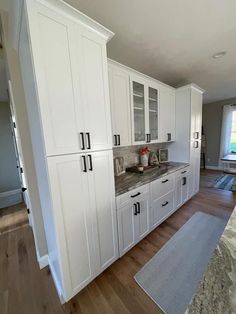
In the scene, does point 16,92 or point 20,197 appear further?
point 20,197

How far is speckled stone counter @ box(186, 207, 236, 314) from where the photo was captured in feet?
1.51

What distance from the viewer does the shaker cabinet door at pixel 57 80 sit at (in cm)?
102

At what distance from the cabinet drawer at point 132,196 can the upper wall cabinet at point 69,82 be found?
2.22 ft

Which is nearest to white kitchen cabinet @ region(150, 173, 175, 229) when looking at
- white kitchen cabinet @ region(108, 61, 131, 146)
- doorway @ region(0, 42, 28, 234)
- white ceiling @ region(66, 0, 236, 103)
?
white kitchen cabinet @ region(108, 61, 131, 146)

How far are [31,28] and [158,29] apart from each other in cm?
Answer: 137

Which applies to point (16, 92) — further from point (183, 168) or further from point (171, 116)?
point (183, 168)

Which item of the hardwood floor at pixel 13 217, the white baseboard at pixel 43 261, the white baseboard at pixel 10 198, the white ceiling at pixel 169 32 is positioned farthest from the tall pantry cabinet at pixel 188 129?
the white baseboard at pixel 10 198

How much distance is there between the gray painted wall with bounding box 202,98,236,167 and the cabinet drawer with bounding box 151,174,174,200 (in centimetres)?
432

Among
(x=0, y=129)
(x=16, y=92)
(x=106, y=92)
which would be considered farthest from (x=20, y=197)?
(x=106, y=92)

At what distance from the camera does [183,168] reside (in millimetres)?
2820

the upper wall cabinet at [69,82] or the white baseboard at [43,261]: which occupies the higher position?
the upper wall cabinet at [69,82]

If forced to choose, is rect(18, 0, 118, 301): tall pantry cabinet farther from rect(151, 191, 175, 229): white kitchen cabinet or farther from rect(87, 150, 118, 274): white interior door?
rect(151, 191, 175, 229): white kitchen cabinet

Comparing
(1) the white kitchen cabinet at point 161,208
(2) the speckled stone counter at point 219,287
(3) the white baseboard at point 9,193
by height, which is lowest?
(3) the white baseboard at point 9,193

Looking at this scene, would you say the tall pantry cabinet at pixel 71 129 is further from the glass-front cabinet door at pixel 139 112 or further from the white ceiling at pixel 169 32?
the glass-front cabinet door at pixel 139 112
